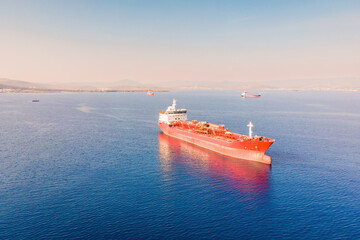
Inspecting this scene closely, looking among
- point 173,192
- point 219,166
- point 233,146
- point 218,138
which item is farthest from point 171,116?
point 173,192

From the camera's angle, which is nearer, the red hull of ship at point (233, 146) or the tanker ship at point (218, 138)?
the red hull of ship at point (233, 146)

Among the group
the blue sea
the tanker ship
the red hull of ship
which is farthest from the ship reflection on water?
the tanker ship

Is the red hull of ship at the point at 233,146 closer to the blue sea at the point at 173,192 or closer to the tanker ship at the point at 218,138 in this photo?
the tanker ship at the point at 218,138

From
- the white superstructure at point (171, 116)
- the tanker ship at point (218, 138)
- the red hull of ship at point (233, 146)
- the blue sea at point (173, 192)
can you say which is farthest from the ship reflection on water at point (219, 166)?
the white superstructure at point (171, 116)

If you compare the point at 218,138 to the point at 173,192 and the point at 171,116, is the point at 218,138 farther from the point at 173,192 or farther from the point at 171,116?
the point at 171,116

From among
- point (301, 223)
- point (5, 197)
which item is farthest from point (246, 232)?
point (5, 197)

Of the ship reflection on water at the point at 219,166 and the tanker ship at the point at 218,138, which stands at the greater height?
the tanker ship at the point at 218,138

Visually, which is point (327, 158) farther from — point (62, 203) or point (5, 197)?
point (5, 197)
